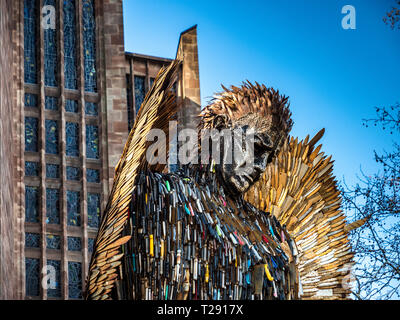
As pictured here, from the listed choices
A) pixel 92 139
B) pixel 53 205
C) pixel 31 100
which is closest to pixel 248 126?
pixel 53 205

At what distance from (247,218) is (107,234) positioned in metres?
1.03

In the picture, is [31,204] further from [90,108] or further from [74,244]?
[90,108]

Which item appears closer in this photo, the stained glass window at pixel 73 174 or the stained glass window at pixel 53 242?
the stained glass window at pixel 53 242

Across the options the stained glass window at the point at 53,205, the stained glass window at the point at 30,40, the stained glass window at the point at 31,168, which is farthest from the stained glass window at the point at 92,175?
the stained glass window at the point at 30,40

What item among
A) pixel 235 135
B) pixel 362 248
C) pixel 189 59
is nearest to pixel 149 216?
pixel 235 135

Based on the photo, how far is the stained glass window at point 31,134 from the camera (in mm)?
21797

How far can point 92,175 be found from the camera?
2183cm

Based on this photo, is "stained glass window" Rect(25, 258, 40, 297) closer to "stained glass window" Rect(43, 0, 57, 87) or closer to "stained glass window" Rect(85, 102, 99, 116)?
"stained glass window" Rect(85, 102, 99, 116)

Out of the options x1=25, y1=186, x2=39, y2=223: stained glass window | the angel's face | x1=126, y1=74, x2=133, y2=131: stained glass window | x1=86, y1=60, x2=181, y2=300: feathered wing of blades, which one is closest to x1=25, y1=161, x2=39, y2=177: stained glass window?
x1=25, y1=186, x2=39, y2=223: stained glass window

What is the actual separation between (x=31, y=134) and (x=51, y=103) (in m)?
0.95

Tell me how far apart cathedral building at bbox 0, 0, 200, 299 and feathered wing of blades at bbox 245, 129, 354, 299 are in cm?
1513

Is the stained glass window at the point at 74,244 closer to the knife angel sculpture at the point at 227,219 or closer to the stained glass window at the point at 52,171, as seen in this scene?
the stained glass window at the point at 52,171

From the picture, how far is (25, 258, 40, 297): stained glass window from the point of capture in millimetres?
19969

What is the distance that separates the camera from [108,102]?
22.8m
